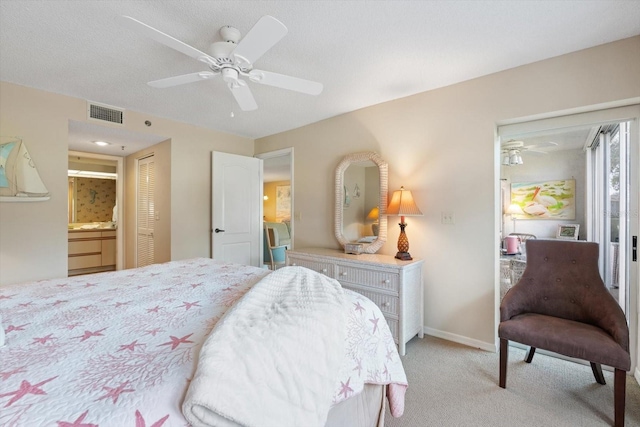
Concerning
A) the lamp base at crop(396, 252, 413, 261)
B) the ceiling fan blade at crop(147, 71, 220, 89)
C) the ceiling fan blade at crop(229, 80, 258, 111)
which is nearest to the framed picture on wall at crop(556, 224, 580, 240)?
the lamp base at crop(396, 252, 413, 261)

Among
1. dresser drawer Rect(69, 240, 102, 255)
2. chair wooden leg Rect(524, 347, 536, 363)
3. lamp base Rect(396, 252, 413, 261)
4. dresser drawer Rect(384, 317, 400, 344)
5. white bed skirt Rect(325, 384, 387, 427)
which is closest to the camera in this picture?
white bed skirt Rect(325, 384, 387, 427)

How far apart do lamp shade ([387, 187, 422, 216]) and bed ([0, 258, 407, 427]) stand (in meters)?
1.45

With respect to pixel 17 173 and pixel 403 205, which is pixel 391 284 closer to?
pixel 403 205

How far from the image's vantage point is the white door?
3.90 meters

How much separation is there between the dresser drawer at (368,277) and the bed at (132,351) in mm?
1038

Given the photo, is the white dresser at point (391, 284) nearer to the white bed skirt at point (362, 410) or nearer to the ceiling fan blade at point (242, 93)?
the white bed skirt at point (362, 410)

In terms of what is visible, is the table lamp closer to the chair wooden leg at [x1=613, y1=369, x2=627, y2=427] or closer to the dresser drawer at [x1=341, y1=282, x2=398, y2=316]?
the dresser drawer at [x1=341, y1=282, x2=398, y2=316]

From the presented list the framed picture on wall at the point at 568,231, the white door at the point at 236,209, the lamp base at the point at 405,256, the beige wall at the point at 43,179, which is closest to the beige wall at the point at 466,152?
the lamp base at the point at 405,256

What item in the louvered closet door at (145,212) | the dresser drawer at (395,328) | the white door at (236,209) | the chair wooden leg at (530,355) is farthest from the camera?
the louvered closet door at (145,212)

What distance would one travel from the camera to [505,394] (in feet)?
6.02

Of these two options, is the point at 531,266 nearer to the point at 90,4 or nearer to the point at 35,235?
the point at 90,4

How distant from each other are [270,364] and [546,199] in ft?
8.40

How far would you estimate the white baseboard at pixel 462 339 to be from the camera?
2.40 meters

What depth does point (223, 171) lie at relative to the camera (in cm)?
399
